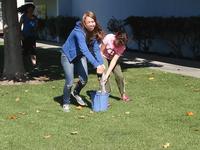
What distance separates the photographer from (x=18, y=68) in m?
11.7

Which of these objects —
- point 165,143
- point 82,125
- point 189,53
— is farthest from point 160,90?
point 189,53

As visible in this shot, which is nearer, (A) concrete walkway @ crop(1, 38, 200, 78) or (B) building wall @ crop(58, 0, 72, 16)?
(A) concrete walkway @ crop(1, 38, 200, 78)

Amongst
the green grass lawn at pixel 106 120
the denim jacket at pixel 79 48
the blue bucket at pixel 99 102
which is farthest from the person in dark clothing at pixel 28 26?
the blue bucket at pixel 99 102

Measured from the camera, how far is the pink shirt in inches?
348

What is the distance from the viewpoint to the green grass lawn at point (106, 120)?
→ 21.5 feet

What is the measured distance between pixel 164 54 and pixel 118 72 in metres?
8.75

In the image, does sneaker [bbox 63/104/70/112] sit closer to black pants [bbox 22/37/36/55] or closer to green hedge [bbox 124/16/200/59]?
black pants [bbox 22/37/36/55]

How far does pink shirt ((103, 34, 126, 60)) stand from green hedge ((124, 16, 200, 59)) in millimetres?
7068

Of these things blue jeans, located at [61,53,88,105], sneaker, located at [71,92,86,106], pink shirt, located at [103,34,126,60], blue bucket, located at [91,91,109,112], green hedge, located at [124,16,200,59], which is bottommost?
green hedge, located at [124,16,200,59]

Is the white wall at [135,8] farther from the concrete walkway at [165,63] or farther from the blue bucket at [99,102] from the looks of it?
the blue bucket at [99,102]

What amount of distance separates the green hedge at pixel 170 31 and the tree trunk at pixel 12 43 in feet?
19.6

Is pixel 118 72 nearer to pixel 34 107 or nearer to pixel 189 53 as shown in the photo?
pixel 34 107

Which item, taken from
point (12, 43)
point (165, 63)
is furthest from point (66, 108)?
point (165, 63)

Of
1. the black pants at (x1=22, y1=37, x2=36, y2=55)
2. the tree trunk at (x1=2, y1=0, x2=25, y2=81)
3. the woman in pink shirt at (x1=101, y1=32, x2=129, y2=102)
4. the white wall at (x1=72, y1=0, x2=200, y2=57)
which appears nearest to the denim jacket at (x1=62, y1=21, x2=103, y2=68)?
the woman in pink shirt at (x1=101, y1=32, x2=129, y2=102)
